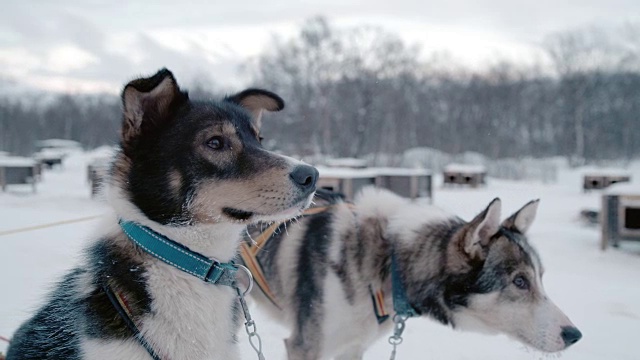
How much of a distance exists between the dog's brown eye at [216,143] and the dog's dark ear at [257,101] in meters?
0.38

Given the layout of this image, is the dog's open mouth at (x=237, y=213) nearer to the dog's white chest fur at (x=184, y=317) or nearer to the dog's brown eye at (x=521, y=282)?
the dog's white chest fur at (x=184, y=317)

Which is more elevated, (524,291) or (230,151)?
(230,151)

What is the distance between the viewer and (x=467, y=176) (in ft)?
59.3

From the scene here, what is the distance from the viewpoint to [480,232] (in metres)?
2.64

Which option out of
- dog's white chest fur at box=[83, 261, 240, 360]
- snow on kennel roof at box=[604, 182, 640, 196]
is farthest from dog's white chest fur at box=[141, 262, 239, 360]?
snow on kennel roof at box=[604, 182, 640, 196]

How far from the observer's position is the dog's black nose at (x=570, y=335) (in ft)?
7.92

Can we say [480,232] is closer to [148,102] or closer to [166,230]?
[166,230]

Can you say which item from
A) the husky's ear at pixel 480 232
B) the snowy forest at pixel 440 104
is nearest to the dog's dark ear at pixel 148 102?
the husky's ear at pixel 480 232

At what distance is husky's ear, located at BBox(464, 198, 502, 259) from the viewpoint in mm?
2578

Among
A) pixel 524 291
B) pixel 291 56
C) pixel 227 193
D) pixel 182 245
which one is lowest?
pixel 524 291

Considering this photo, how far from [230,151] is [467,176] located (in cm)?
1742

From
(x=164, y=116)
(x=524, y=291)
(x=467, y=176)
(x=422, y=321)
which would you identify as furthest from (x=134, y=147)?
(x=467, y=176)

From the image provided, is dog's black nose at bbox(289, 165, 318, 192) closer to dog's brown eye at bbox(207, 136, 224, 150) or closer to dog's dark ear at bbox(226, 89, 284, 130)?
dog's brown eye at bbox(207, 136, 224, 150)

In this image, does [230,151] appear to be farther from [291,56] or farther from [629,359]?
[291,56]
